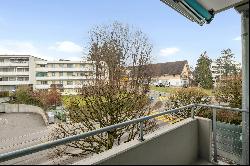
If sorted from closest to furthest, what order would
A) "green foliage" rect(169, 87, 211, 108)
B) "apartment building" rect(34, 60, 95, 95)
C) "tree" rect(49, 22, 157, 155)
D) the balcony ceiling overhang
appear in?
the balcony ceiling overhang, "tree" rect(49, 22, 157, 155), "green foliage" rect(169, 87, 211, 108), "apartment building" rect(34, 60, 95, 95)

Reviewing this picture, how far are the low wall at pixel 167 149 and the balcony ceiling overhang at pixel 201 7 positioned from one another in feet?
6.98

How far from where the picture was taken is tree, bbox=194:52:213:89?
7506cm

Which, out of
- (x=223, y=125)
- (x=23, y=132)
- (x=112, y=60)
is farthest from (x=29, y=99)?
(x=223, y=125)

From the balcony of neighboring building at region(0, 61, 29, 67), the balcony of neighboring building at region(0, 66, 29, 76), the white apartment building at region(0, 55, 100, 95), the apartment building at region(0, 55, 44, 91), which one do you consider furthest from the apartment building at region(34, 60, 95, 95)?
the balcony of neighboring building at region(0, 66, 29, 76)

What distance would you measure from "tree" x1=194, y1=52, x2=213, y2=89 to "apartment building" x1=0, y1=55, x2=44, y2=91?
166 ft

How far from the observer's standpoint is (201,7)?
4863 millimetres

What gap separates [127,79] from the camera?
688 inches

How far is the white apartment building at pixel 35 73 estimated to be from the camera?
71.1 m

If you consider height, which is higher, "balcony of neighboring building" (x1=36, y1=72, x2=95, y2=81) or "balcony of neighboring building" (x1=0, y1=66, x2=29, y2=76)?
"balcony of neighboring building" (x1=0, y1=66, x2=29, y2=76)

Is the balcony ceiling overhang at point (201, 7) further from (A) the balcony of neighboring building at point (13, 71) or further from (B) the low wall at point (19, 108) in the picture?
(A) the balcony of neighboring building at point (13, 71)

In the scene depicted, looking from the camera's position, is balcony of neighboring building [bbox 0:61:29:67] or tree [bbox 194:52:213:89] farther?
tree [bbox 194:52:213:89]

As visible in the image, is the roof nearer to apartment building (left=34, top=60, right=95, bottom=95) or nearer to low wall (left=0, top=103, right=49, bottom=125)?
apartment building (left=34, top=60, right=95, bottom=95)

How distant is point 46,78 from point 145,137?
72.8m

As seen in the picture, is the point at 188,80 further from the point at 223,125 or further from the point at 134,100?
the point at 223,125
